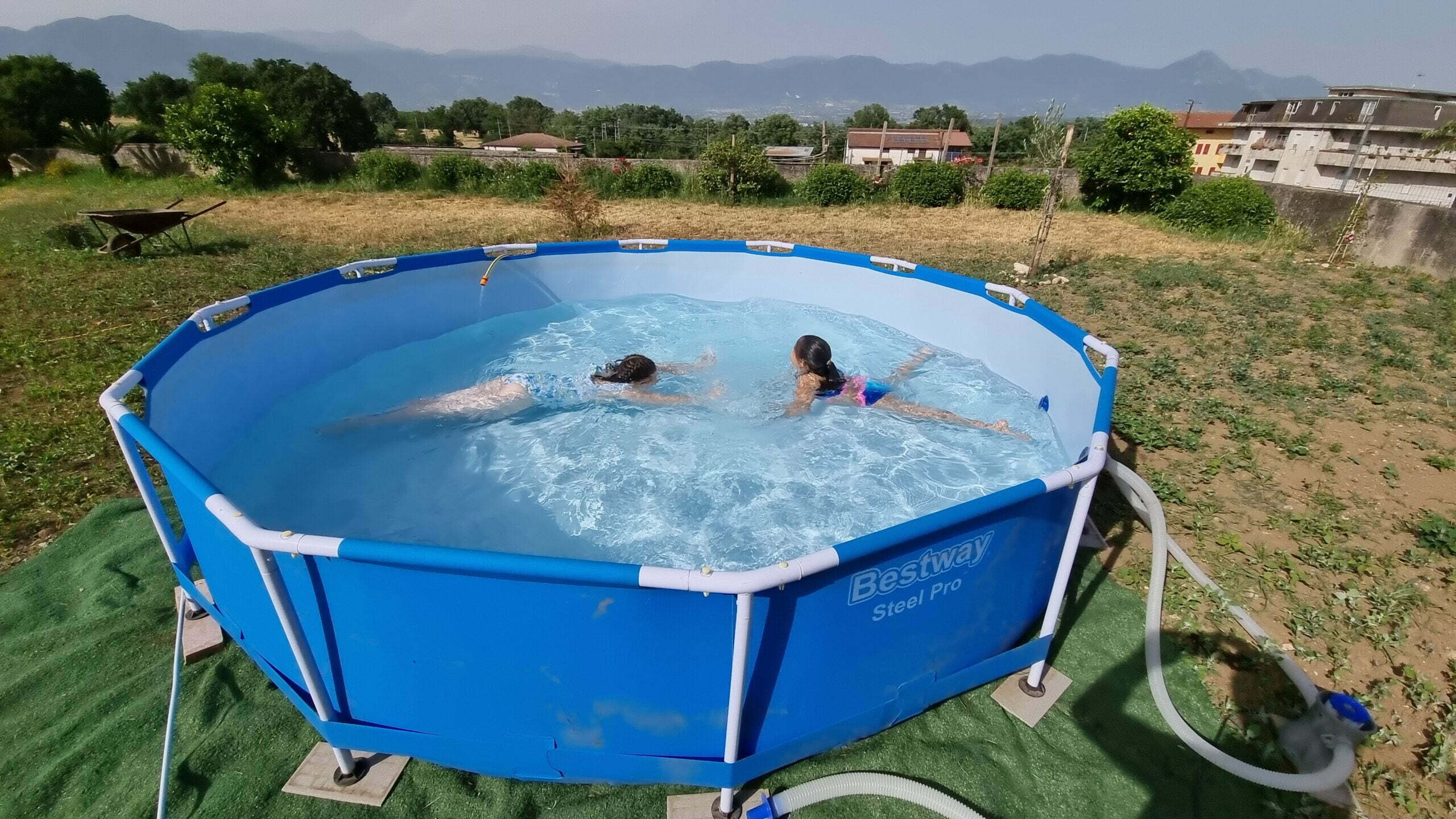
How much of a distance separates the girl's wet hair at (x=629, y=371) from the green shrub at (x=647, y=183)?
1368 cm

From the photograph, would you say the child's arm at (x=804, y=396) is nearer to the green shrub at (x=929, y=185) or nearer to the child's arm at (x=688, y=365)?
the child's arm at (x=688, y=365)

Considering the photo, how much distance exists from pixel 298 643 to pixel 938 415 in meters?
4.34

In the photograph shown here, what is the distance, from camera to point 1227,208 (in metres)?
12.2

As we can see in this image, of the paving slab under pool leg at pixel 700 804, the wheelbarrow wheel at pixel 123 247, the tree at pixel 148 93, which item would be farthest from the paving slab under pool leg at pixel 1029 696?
the tree at pixel 148 93

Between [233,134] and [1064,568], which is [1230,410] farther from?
[233,134]

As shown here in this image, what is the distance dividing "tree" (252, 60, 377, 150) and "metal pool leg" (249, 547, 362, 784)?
4942cm

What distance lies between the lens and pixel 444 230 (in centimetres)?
1248

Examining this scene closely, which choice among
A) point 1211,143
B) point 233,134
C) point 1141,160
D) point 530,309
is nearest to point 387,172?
point 233,134

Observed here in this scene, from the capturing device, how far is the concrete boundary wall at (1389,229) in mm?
8539

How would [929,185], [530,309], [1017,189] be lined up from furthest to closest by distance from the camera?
[929,185] → [1017,189] → [530,309]

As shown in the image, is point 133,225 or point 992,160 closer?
point 133,225

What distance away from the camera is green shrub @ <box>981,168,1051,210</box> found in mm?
16141

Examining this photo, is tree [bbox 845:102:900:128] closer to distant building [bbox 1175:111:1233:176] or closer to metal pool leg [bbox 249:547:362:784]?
distant building [bbox 1175:111:1233:176]

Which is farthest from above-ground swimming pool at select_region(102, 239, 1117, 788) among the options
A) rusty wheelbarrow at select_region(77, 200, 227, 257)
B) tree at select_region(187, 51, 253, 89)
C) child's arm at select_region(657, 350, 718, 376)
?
tree at select_region(187, 51, 253, 89)
